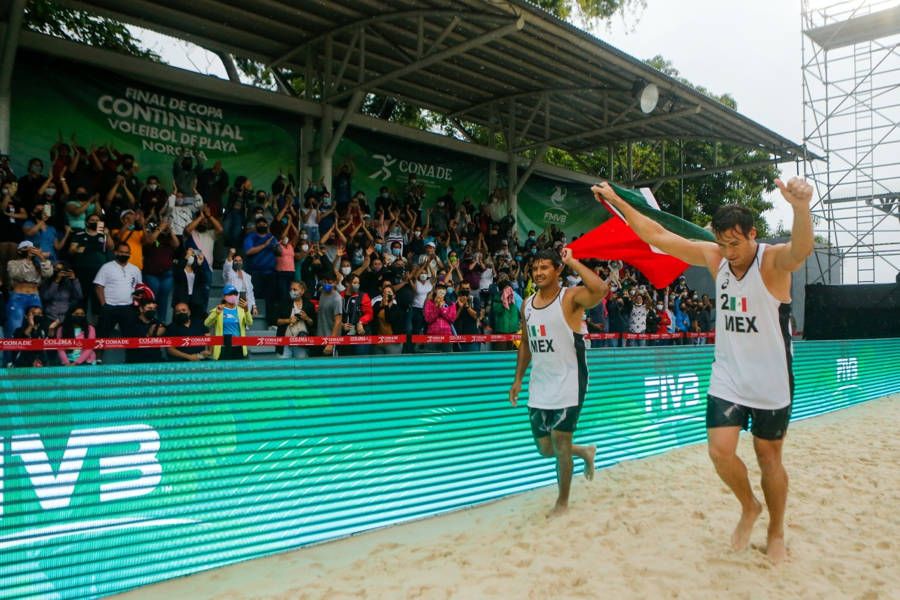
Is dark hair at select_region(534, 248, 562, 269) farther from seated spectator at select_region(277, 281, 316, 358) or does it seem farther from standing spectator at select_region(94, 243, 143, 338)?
standing spectator at select_region(94, 243, 143, 338)

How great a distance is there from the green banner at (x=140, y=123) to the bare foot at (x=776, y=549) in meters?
11.2

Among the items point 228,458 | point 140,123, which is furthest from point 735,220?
point 140,123

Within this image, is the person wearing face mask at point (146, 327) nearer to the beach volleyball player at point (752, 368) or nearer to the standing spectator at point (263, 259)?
the standing spectator at point (263, 259)

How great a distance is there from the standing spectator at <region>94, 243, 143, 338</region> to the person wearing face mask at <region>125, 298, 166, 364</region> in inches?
2.7

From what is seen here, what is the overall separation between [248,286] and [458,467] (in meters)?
5.05

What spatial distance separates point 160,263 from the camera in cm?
880

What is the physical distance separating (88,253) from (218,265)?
96.3 inches

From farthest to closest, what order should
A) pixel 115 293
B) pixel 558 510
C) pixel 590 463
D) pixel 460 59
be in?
pixel 460 59 → pixel 115 293 → pixel 590 463 → pixel 558 510

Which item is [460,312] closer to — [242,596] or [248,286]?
[248,286]

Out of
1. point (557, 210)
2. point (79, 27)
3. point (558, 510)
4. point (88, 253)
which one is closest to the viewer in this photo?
point (558, 510)

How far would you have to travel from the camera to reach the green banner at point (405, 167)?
15.1 metres

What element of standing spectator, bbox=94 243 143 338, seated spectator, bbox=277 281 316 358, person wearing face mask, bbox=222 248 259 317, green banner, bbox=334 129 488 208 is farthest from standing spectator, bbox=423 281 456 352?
green banner, bbox=334 129 488 208

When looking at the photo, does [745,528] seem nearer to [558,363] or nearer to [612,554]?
[612,554]

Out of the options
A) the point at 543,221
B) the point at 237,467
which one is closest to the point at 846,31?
the point at 543,221
